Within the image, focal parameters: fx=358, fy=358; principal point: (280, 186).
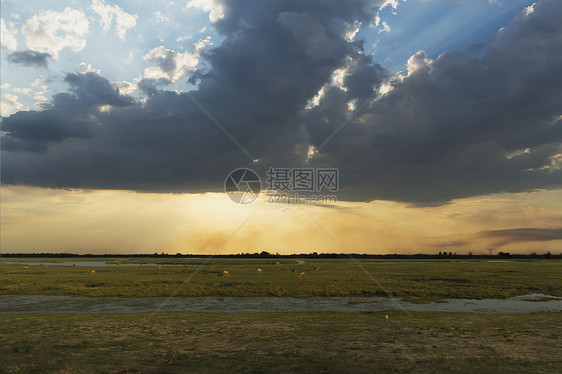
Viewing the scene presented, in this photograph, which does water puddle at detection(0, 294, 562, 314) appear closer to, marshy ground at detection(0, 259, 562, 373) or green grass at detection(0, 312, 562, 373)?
marshy ground at detection(0, 259, 562, 373)

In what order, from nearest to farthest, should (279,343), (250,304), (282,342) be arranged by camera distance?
(279,343) → (282,342) → (250,304)

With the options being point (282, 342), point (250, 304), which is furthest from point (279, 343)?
point (250, 304)

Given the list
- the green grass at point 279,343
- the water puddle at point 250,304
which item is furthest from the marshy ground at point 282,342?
the water puddle at point 250,304

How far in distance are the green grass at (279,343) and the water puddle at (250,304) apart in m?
3.63

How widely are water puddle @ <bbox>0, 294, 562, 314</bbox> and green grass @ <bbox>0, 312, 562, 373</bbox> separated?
363 cm

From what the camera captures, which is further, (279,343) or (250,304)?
(250,304)

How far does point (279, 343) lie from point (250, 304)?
1335 cm

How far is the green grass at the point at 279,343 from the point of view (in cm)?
1270

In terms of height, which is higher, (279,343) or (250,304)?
(279,343)

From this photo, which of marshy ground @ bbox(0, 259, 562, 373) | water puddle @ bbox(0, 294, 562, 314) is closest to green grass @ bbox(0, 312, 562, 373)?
marshy ground @ bbox(0, 259, 562, 373)

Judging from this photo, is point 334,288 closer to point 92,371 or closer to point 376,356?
point 376,356

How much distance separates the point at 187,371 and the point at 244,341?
430cm

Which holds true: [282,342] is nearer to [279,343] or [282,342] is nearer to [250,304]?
[279,343]

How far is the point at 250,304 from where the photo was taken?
93.7ft
